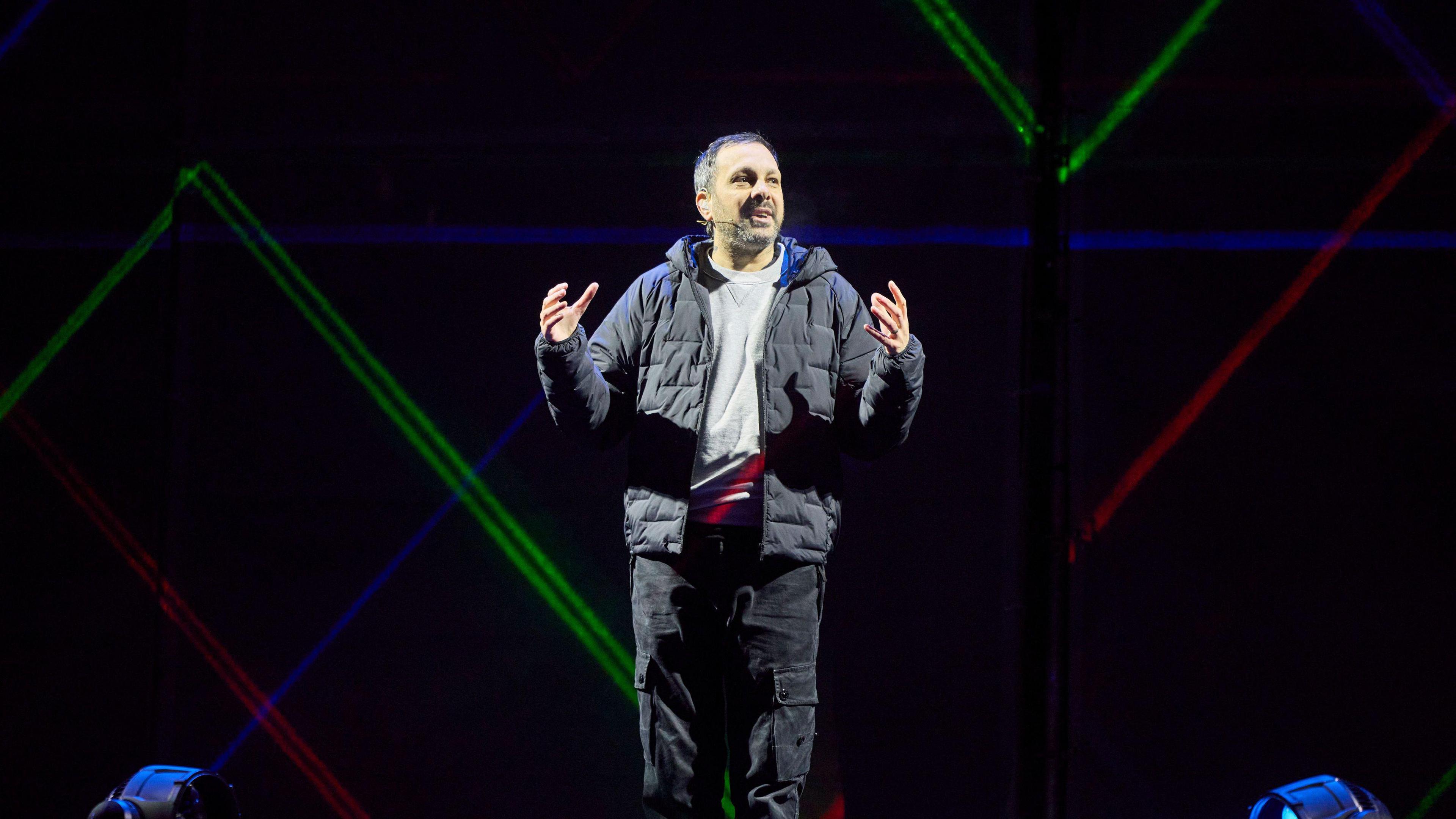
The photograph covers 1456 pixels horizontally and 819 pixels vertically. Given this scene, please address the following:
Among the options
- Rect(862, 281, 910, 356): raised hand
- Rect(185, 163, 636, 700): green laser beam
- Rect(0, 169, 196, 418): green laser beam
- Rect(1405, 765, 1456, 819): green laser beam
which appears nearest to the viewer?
Rect(862, 281, 910, 356): raised hand

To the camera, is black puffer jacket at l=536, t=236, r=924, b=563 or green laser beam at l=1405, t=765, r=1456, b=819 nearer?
black puffer jacket at l=536, t=236, r=924, b=563

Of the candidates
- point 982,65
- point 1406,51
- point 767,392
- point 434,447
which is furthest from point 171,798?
point 1406,51

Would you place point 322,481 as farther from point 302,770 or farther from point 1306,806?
point 1306,806

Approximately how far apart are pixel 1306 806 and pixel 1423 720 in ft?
3.55

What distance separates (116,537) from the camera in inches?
121

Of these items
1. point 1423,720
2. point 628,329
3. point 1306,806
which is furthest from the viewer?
point 1423,720

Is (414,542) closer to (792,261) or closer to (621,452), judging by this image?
(621,452)

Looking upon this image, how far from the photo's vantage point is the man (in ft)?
7.22

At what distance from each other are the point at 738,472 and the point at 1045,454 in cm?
104

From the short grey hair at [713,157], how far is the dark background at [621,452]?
1.21 feet

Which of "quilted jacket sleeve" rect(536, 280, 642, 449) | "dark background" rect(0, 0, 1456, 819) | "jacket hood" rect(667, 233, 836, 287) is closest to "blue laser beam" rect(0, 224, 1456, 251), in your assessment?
"dark background" rect(0, 0, 1456, 819)

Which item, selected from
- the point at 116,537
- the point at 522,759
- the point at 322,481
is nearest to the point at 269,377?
the point at 322,481

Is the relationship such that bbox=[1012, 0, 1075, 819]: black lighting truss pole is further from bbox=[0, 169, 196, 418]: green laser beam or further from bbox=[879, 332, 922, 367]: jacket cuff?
bbox=[0, 169, 196, 418]: green laser beam

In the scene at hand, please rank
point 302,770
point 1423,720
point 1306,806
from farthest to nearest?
point 302,770 < point 1423,720 < point 1306,806
